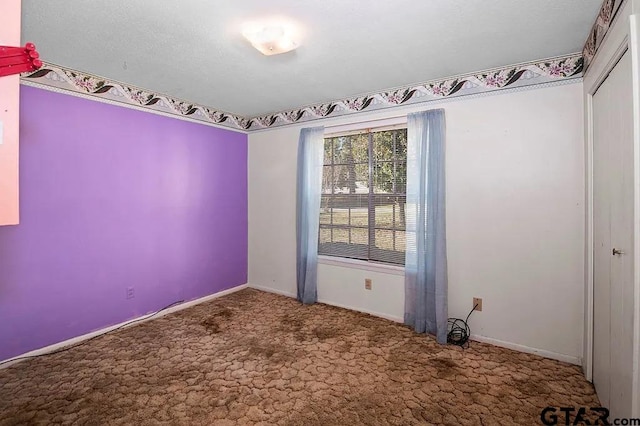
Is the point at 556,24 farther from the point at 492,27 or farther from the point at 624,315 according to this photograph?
the point at 624,315

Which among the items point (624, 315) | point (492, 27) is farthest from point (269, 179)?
point (624, 315)

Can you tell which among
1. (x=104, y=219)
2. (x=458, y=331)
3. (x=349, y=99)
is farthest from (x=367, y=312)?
(x=104, y=219)

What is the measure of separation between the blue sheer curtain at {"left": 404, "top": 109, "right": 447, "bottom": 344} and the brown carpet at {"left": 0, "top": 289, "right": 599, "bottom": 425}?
26 cm

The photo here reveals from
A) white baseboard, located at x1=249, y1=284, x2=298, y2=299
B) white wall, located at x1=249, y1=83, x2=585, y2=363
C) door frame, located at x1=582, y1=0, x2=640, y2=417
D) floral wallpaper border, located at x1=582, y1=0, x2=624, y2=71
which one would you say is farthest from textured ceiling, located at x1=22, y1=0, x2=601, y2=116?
white baseboard, located at x1=249, y1=284, x2=298, y2=299

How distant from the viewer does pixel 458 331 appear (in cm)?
279

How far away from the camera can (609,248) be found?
1746 millimetres

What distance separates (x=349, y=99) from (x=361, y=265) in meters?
1.92

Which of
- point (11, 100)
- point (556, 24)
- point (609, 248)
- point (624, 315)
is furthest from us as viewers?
point (556, 24)

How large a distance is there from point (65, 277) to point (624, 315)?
394 cm

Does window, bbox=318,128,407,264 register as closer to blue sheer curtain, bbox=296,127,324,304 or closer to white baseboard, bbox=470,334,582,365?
blue sheer curtain, bbox=296,127,324,304

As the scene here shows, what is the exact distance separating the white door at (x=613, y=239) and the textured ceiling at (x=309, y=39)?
635mm

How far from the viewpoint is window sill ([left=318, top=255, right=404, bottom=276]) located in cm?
321

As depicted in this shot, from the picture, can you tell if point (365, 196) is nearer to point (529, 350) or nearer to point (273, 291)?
point (273, 291)

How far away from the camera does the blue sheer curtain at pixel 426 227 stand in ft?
9.24
